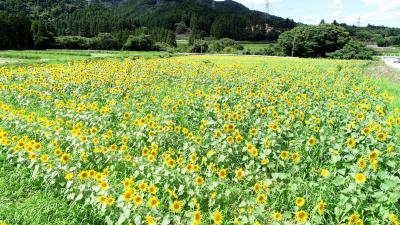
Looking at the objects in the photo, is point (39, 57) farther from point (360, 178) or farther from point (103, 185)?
point (360, 178)

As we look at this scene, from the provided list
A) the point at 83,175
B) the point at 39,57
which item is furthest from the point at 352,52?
the point at 83,175

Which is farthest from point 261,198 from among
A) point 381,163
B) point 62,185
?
point 62,185

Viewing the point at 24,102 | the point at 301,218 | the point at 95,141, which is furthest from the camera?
the point at 24,102

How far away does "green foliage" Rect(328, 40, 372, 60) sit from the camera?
66.7 meters

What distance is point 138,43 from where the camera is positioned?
267 ft

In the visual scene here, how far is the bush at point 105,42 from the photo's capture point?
77.5m

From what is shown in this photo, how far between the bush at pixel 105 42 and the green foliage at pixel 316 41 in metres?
42.2

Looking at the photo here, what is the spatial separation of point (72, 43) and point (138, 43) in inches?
614

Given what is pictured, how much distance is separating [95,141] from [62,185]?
1020 mm

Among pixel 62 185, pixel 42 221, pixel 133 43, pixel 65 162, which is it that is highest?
pixel 133 43

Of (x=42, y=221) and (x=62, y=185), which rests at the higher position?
(x=62, y=185)

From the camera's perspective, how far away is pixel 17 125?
680 centimetres

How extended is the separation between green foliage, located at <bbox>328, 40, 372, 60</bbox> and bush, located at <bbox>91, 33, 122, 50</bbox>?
169ft

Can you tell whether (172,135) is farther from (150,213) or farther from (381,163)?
(381,163)
